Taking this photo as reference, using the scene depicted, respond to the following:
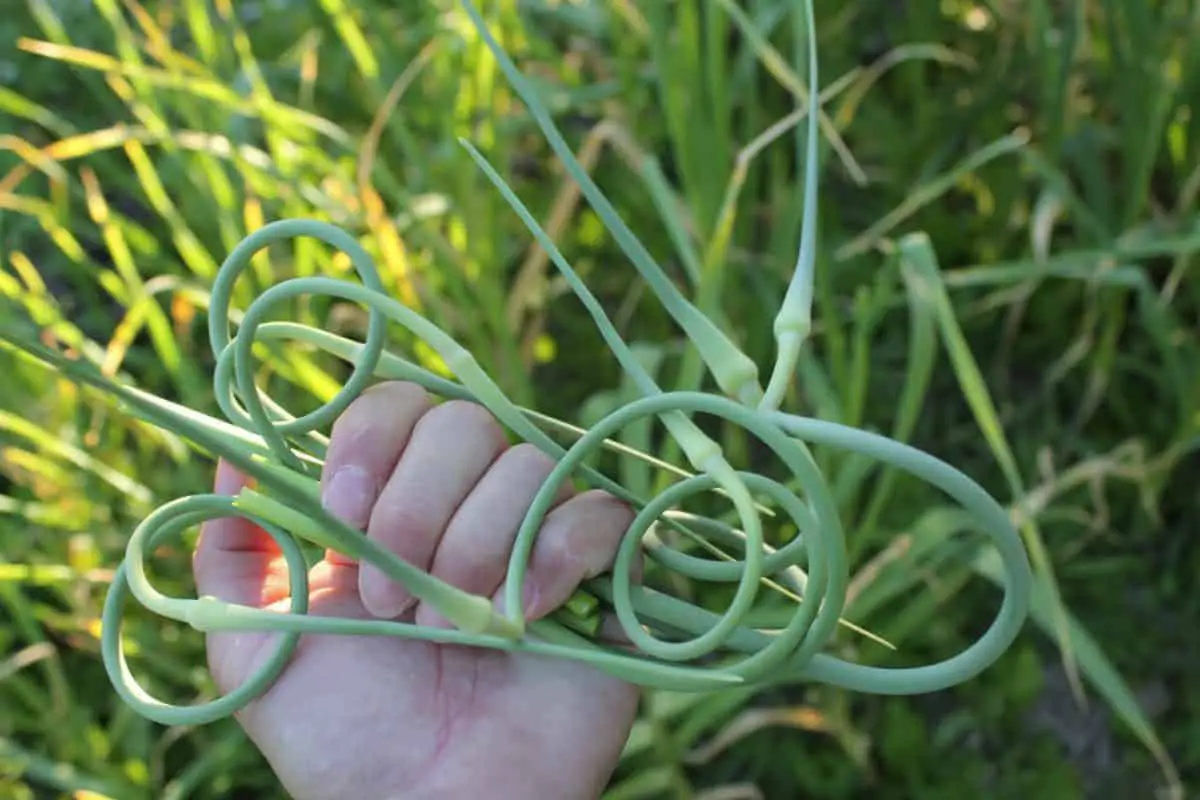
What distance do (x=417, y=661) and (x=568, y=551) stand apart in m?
0.17

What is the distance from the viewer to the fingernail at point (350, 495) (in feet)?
2.12

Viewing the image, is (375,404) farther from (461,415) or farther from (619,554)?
(619,554)

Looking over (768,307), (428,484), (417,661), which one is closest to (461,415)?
(428,484)

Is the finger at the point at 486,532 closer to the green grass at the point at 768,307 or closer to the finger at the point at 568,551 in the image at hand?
the finger at the point at 568,551

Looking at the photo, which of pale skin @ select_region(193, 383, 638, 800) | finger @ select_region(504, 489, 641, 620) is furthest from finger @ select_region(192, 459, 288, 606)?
finger @ select_region(504, 489, 641, 620)

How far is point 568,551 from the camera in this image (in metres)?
0.60

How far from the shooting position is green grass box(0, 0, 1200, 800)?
1017mm

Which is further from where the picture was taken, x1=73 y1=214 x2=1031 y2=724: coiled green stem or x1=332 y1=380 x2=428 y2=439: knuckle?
x1=332 y1=380 x2=428 y2=439: knuckle

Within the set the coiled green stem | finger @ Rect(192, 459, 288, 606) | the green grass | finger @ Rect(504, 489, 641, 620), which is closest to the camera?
the coiled green stem

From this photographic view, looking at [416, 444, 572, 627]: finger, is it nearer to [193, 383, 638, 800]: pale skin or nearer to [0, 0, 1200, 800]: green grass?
[193, 383, 638, 800]: pale skin

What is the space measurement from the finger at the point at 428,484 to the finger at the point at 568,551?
7 cm

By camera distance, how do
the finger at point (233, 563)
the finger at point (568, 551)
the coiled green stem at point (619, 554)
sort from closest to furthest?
the coiled green stem at point (619, 554) → the finger at point (568, 551) → the finger at point (233, 563)

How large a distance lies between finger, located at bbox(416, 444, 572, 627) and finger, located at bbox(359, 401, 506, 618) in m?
0.01

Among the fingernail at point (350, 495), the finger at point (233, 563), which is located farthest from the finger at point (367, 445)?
the finger at point (233, 563)
